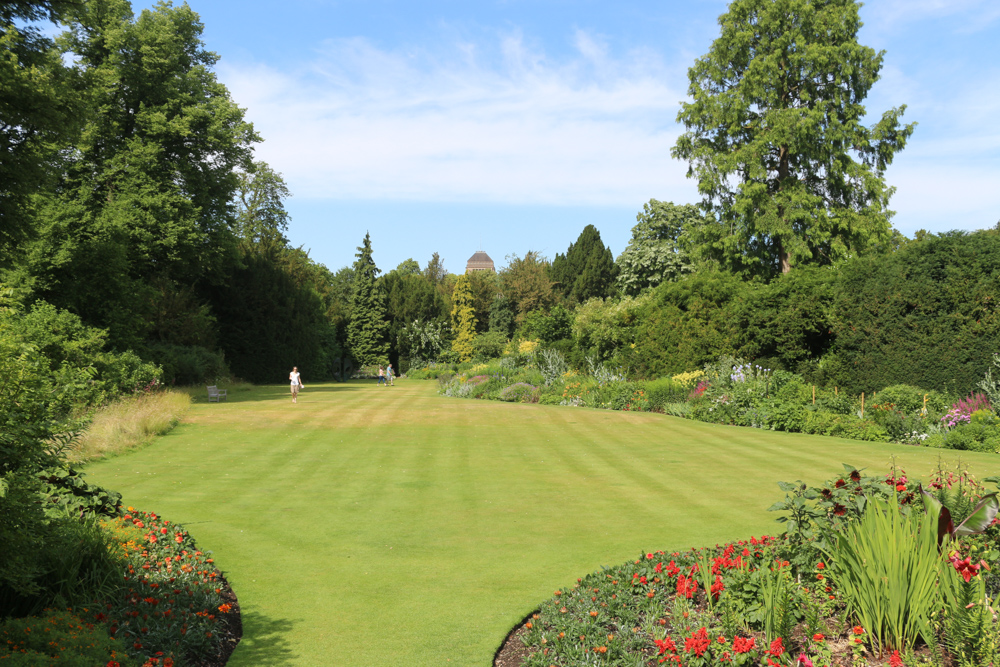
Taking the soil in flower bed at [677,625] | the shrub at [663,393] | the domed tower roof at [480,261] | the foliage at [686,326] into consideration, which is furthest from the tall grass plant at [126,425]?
the domed tower roof at [480,261]

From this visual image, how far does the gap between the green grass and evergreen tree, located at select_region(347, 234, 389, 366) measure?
104ft

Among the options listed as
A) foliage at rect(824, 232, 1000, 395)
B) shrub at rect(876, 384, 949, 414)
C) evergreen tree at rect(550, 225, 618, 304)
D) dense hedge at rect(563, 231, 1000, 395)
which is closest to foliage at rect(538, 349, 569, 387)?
dense hedge at rect(563, 231, 1000, 395)

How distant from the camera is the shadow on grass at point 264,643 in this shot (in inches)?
184

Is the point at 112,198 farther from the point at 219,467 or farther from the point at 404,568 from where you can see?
the point at 404,568

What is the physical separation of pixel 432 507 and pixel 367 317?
4106cm

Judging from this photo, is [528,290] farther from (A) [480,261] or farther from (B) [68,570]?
(A) [480,261]

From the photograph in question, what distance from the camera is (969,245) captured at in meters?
14.9

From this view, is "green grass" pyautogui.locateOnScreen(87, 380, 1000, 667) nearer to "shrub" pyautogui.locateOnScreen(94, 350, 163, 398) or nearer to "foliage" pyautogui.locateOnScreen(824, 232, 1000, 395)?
"shrub" pyautogui.locateOnScreen(94, 350, 163, 398)

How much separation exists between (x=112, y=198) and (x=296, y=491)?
19115mm

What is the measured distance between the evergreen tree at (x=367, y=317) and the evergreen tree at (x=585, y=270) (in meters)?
16.8

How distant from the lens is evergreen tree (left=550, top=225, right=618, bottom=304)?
57469mm

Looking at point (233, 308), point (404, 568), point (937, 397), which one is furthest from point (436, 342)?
point (404, 568)

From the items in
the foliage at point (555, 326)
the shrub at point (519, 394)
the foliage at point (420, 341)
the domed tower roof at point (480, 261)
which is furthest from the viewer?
the domed tower roof at point (480, 261)

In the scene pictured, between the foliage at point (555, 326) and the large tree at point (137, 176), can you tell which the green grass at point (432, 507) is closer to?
the large tree at point (137, 176)
